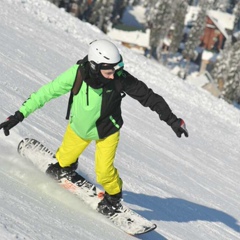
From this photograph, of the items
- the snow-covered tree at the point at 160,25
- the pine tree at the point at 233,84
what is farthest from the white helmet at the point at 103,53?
the snow-covered tree at the point at 160,25

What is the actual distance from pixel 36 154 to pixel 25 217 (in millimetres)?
1852

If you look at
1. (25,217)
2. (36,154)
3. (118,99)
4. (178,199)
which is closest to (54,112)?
(178,199)

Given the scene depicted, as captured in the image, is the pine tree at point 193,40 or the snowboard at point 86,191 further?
the pine tree at point 193,40

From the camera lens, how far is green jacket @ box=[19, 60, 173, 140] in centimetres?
534

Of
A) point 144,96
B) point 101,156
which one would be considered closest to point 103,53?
point 144,96

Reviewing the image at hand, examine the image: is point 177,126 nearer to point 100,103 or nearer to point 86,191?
point 100,103

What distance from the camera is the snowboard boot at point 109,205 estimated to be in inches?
228

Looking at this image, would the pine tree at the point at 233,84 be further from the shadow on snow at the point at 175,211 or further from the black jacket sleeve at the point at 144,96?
the black jacket sleeve at the point at 144,96

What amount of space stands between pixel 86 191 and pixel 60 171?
360 mm

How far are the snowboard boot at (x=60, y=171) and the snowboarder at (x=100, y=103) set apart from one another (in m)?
0.25

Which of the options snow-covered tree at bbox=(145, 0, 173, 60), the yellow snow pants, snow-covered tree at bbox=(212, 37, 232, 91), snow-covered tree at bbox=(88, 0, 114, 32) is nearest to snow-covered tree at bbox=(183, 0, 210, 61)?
snow-covered tree at bbox=(145, 0, 173, 60)

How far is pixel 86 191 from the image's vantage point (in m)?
5.95

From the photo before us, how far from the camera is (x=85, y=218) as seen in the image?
5418mm

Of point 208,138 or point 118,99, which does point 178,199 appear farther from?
point 208,138
